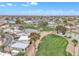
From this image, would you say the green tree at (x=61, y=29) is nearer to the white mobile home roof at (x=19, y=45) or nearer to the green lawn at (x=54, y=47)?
the green lawn at (x=54, y=47)

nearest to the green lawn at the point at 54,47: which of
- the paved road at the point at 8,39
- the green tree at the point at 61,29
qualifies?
the green tree at the point at 61,29

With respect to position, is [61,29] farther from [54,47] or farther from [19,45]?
[19,45]

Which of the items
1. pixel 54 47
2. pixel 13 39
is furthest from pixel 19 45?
pixel 54 47

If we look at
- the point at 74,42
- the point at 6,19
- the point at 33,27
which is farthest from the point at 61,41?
the point at 6,19

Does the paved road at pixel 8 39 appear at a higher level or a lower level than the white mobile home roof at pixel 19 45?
higher

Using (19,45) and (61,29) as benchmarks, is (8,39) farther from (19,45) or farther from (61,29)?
(61,29)

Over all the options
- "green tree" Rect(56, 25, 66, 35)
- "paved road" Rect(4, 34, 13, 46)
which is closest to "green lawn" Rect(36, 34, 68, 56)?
"green tree" Rect(56, 25, 66, 35)

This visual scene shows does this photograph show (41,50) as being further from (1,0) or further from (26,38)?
(1,0)

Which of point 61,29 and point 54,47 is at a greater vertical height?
point 61,29
